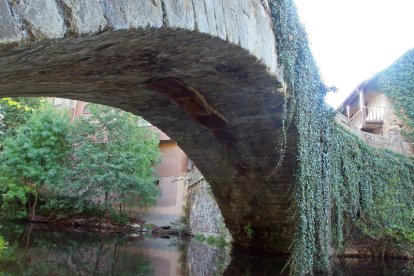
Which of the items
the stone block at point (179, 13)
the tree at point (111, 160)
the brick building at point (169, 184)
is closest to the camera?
the stone block at point (179, 13)

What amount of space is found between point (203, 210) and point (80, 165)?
4.89 meters

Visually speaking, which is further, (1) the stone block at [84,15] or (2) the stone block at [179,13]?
(2) the stone block at [179,13]

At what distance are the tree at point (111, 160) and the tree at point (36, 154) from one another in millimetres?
521

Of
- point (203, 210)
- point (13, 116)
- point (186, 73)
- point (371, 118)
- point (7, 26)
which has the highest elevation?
point (371, 118)

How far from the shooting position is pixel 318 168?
641 cm

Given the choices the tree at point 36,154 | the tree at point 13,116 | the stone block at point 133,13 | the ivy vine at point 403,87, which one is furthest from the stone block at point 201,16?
the tree at point 13,116

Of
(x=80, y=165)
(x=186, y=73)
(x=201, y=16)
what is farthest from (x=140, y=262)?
(x=80, y=165)

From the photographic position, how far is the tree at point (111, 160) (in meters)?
14.8

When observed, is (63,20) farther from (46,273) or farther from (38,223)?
(38,223)

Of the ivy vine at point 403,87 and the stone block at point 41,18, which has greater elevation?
the ivy vine at point 403,87

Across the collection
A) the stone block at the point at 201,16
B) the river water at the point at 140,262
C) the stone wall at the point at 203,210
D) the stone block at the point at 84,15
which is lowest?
the river water at the point at 140,262

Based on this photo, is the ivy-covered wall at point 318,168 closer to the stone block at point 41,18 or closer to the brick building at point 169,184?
the stone block at point 41,18

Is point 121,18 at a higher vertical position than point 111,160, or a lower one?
lower

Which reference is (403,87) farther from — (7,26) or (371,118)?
(7,26)
